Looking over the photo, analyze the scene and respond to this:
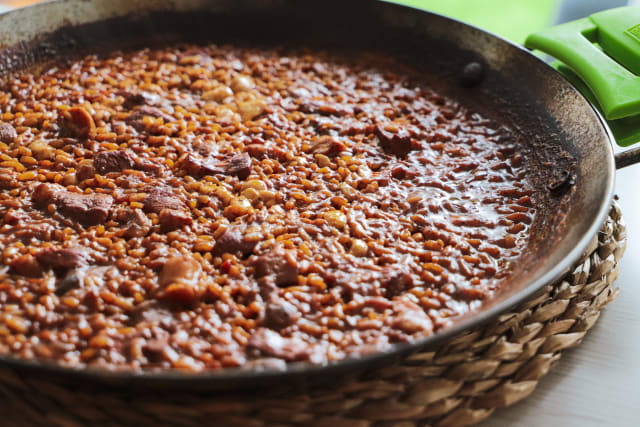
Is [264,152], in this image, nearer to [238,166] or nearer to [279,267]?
[238,166]

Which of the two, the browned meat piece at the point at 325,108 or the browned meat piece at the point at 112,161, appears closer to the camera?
the browned meat piece at the point at 112,161

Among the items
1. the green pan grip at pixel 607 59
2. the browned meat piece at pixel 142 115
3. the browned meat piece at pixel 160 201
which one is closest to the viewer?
the browned meat piece at pixel 160 201

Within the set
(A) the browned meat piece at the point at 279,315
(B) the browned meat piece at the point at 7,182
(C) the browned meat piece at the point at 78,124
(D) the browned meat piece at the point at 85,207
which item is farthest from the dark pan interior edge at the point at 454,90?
(B) the browned meat piece at the point at 7,182

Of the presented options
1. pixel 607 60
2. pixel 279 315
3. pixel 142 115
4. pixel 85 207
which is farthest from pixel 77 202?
pixel 607 60

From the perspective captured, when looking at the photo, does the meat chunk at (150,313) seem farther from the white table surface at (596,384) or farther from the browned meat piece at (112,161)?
the white table surface at (596,384)

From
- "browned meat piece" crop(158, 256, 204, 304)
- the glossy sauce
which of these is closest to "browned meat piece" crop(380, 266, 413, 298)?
the glossy sauce

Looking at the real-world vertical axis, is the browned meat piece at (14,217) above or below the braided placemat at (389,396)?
above

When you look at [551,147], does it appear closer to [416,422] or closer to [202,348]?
[416,422]
